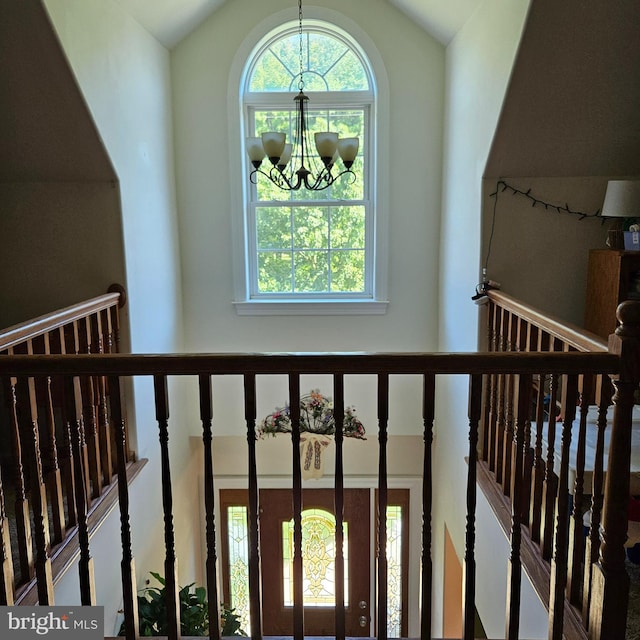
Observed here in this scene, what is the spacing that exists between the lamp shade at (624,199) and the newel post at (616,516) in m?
1.70

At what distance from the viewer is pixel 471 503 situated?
5.21 feet

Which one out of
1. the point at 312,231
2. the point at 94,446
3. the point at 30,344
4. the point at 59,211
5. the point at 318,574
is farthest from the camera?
the point at 318,574

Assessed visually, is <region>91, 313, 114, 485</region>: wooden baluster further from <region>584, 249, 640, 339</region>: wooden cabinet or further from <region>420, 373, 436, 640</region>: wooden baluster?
<region>584, 249, 640, 339</region>: wooden cabinet

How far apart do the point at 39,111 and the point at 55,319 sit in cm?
114

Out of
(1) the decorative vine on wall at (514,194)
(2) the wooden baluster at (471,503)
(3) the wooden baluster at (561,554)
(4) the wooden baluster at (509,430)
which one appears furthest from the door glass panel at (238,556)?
(3) the wooden baluster at (561,554)

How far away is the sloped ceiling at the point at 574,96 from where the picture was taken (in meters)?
2.46

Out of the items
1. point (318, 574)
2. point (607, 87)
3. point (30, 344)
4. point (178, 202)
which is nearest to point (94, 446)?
point (30, 344)

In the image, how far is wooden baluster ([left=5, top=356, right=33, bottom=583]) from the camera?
1.76 meters

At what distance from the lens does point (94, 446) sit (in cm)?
267

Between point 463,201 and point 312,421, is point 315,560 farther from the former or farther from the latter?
point 463,201

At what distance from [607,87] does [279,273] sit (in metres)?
2.47

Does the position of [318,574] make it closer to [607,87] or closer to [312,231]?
[312,231]

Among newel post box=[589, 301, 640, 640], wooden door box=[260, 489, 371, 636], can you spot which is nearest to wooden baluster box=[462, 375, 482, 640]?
newel post box=[589, 301, 640, 640]

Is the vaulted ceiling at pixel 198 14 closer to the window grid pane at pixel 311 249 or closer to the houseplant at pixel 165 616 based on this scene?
the window grid pane at pixel 311 249
